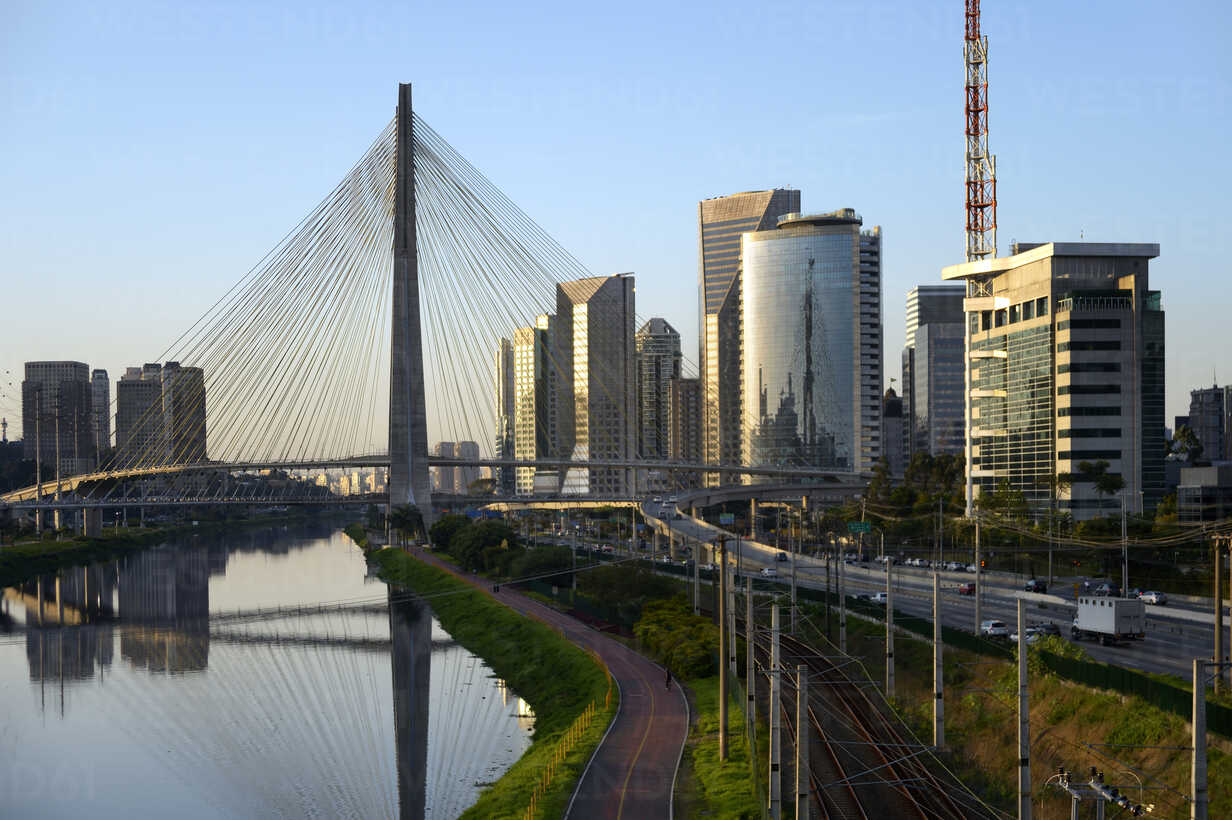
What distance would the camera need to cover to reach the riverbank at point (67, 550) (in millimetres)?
93500

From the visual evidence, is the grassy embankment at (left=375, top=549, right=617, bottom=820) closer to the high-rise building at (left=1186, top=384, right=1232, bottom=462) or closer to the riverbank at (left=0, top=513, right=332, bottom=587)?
the riverbank at (left=0, top=513, right=332, bottom=587)

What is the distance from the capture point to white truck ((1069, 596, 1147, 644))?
40.1 meters

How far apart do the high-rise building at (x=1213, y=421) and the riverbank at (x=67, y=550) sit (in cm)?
13774

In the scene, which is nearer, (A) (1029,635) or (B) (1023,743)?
(B) (1023,743)

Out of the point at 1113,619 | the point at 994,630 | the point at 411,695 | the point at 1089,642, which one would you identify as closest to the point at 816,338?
the point at 411,695

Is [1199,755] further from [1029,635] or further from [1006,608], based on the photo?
[1006,608]

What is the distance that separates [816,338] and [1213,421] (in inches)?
2237

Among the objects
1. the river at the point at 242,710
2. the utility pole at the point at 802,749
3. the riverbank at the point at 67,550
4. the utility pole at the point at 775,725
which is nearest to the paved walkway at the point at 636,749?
the utility pole at the point at 775,725

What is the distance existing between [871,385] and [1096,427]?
9496 centimetres

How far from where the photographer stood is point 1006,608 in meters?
51.6

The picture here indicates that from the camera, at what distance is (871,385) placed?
169 metres

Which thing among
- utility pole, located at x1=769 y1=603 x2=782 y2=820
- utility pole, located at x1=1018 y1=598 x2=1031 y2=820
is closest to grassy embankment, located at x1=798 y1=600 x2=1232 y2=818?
utility pole, located at x1=1018 y1=598 x2=1031 y2=820

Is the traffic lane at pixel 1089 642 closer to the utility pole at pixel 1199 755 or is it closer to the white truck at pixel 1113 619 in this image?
the white truck at pixel 1113 619

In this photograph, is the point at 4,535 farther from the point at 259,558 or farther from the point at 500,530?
the point at 500,530
